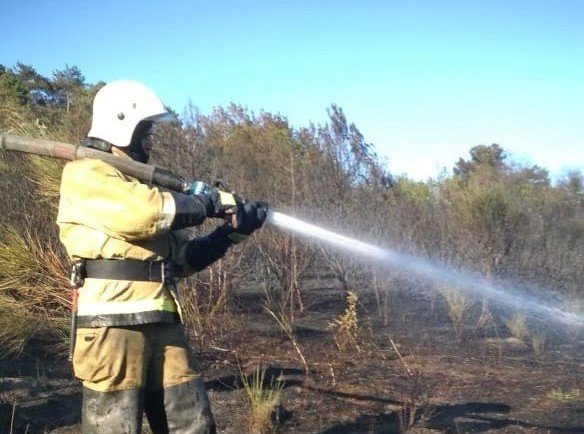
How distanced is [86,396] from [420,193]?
7634 millimetres

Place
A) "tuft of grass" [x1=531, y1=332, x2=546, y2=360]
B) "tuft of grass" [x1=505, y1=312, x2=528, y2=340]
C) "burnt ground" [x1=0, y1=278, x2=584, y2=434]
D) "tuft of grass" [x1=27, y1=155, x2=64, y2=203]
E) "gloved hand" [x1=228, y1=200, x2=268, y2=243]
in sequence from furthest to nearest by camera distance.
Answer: "tuft of grass" [x1=505, y1=312, x2=528, y2=340] → "tuft of grass" [x1=531, y1=332, x2=546, y2=360] → "tuft of grass" [x1=27, y1=155, x2=64, y2=203] → "burnt ground" [x1=0, y1=278, x2=584, y2=434] → "gloved hand" [x1=228, y1=200, x2=268, y2=243]

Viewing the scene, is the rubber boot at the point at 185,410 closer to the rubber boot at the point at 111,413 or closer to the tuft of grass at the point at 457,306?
the rubber boot at the point at 111,413

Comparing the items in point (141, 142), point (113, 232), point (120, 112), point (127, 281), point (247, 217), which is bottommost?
point (127, 281)

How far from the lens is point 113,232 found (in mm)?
2502

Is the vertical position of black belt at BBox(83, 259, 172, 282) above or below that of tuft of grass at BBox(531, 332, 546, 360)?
above

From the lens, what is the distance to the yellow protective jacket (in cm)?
246

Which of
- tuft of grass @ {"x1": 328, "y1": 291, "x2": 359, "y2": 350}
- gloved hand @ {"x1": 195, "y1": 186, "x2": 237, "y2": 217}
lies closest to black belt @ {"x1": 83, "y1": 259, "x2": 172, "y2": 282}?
gloved hand @ {"x1": 195, "y1": 186, "x2": 237, "y2": 217}

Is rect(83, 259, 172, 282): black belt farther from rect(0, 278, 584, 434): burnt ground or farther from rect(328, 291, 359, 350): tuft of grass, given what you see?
rect(328, 291, 359, 350): tuft of grass

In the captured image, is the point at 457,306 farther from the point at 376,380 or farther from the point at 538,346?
the point at 376,380

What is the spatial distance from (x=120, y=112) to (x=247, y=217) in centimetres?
71

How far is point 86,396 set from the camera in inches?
102

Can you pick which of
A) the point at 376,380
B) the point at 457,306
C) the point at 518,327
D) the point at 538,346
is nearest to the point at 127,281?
the point at 376,380

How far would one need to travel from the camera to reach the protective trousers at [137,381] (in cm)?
255

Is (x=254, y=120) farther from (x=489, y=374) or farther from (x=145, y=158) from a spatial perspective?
(x=145, y=158)
